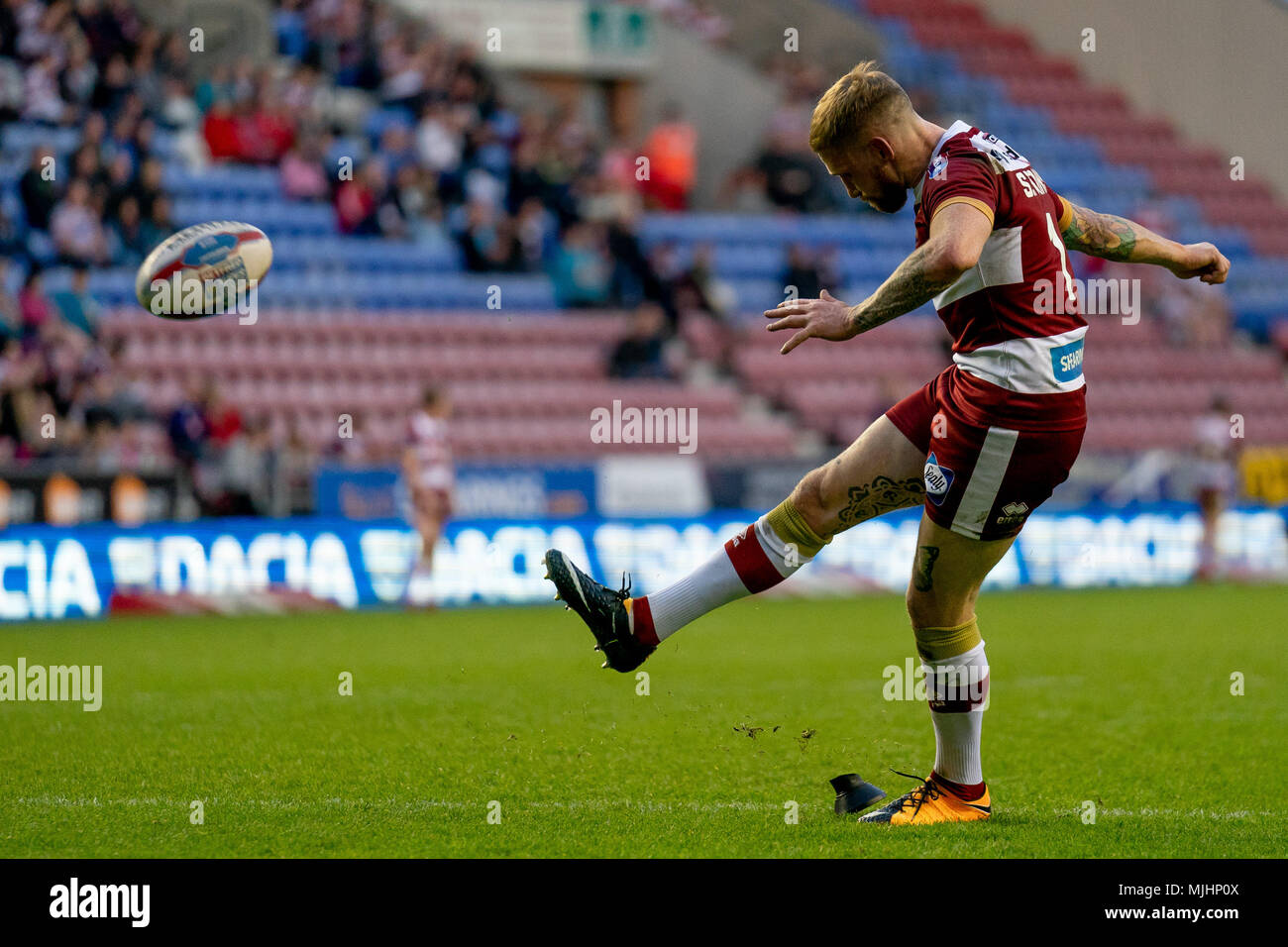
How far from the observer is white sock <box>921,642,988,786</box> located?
5277mm

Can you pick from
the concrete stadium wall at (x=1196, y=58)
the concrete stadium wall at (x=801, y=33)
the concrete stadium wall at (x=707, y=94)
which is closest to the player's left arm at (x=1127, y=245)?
the concrete stadium wall at (x=707, y=94)

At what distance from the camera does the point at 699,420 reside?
19125mm

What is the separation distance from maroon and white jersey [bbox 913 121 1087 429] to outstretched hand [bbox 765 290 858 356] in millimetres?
460

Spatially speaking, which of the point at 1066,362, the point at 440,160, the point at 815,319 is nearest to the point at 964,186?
the point at 815,319

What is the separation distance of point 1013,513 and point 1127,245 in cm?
111

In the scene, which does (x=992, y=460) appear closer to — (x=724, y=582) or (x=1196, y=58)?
(x=724, y=582)

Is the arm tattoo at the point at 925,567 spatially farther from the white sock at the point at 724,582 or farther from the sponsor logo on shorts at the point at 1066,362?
the sponsor logo on shorts at the point at 1066,362

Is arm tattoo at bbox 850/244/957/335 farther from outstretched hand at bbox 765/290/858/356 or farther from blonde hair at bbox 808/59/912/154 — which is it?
blonde hair at bbox 808/59/912/154

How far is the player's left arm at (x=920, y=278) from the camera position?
14.9 ft

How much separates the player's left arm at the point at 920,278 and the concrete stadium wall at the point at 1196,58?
23.4 meters

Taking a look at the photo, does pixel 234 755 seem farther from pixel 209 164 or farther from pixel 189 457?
pixel 209 164

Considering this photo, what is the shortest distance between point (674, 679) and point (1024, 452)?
186 inches

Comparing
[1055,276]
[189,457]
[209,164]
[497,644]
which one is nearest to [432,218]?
[209,164]

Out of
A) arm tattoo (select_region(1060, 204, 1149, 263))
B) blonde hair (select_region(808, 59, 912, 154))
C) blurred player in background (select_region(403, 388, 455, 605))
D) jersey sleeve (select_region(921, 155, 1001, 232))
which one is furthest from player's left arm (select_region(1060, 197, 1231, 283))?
blurred player in background (select_region(403, 388, 455, 605))
